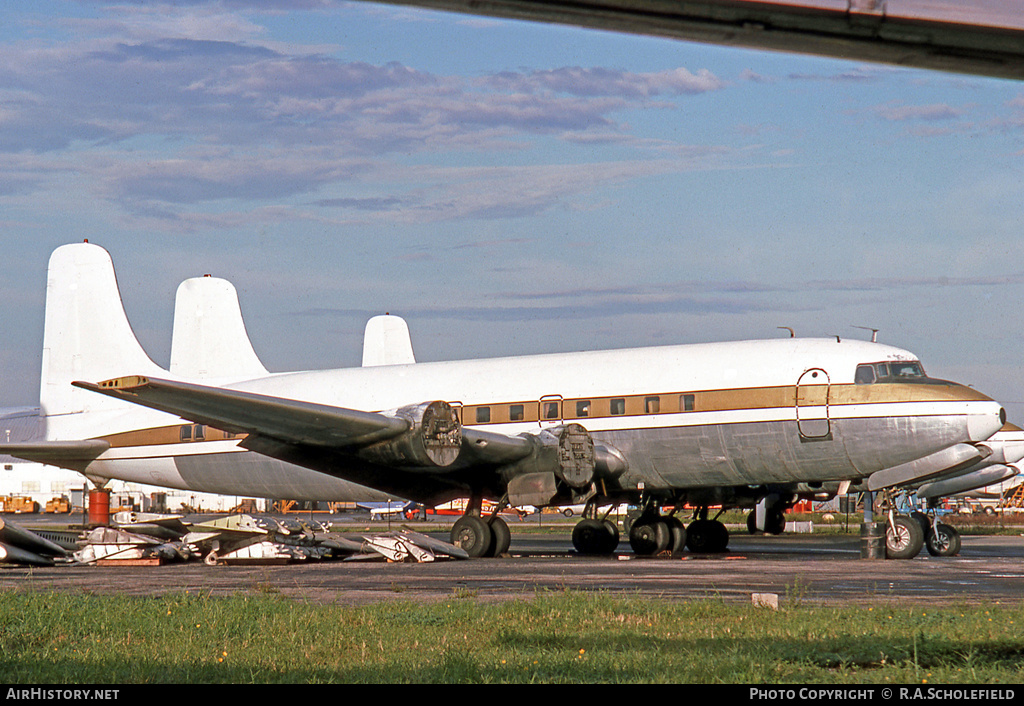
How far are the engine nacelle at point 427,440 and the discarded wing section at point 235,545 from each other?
6.32 ft

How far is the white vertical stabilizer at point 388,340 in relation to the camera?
45500 mm

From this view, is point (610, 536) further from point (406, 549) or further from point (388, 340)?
point (388, 340)

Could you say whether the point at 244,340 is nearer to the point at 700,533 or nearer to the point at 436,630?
the point at 700,533

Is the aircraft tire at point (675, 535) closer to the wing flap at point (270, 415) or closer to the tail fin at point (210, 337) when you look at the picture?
the wing flap at point (270, 415)

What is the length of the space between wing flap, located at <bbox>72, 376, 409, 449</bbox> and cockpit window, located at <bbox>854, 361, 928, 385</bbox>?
9.39 m

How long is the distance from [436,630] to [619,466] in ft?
46.1

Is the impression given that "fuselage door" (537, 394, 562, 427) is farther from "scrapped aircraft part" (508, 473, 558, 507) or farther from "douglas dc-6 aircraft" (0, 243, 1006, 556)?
"scrapped aircraft part" (508, 473, 558, 507)

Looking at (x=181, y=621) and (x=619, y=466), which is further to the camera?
(x=619, y=466)

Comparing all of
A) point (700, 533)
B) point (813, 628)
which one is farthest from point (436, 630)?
point (700, 533)

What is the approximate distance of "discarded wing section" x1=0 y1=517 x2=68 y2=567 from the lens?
2016 cm

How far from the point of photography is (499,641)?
954cm

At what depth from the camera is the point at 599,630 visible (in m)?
10.1

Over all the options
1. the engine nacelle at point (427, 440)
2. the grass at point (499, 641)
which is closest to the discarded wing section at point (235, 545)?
the engine nacelle at point (427, 440)

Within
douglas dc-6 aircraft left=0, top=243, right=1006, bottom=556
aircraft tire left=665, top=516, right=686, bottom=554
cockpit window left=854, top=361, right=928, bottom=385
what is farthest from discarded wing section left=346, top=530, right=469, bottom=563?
cockpit window left=854, top=361, right=928, bottom=385
